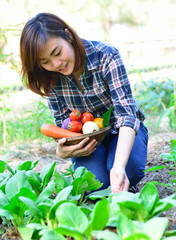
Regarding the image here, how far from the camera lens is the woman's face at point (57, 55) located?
1.87 metres

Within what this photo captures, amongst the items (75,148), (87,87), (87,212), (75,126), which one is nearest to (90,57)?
(87,87)

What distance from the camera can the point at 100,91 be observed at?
2.16 meters

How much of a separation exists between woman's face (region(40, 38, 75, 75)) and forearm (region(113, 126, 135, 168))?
53cm

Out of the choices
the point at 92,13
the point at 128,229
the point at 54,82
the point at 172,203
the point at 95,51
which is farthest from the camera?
the point at 92,13

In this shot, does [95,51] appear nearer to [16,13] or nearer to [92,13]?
[16,13]

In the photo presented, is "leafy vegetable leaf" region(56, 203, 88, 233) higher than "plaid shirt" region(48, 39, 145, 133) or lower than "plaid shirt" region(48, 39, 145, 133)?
lower

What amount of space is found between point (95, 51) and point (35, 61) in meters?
0.42

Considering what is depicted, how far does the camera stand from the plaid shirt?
190cm

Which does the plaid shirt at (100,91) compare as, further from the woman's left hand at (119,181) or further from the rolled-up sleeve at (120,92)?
the woman's left hand at (119,181)

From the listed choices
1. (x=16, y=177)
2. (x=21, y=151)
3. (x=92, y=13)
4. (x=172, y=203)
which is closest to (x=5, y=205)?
(x=16, y=177)

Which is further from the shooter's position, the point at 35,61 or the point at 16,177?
the point at 35,61

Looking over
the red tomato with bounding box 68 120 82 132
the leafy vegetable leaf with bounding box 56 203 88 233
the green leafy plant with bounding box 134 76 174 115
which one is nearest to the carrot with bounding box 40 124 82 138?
the red tomato with bounding box 68 120 82 132

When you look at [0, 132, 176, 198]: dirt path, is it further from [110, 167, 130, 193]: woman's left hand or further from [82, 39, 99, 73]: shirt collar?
[82, 39, 99, 73]: shirt collar

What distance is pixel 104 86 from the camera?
7.04ft
